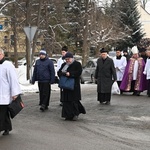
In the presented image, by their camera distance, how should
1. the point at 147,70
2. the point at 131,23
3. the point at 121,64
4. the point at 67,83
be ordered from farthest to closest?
1. the point at 131,23
2. the point at 121,64
3. the point at 147,70
4. the point at 67,83

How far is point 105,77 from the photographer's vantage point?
43.5ft

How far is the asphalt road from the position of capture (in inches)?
302

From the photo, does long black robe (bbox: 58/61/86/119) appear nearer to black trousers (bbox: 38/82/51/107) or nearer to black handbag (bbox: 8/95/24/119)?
black trousers (bbox: 38/82/51/107)

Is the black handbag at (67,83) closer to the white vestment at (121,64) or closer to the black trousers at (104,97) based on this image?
the black trousers at (104,97)

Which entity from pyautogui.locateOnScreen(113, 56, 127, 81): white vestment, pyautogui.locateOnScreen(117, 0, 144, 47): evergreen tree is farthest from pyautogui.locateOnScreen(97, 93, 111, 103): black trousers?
pyautogui.locateOnScreen(117, 0, 144, 47): evergreen tree

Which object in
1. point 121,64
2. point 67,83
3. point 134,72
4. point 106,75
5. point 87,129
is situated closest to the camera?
point 87,129

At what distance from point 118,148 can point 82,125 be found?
7.92ft

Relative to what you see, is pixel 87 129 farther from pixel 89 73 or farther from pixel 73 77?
pixel 89 73

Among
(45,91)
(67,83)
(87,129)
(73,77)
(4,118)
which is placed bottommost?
(87,129)

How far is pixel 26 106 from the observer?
43.9 feet

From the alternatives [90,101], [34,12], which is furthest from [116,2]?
[90,101]

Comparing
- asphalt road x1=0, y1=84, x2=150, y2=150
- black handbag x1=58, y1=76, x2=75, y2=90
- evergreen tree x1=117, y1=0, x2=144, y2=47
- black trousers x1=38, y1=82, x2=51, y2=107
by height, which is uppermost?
evergreen tree x1=117, y1=0, x2=144, y2=47

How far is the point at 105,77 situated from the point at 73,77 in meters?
3.10

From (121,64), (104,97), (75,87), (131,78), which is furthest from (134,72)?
(75,87)
